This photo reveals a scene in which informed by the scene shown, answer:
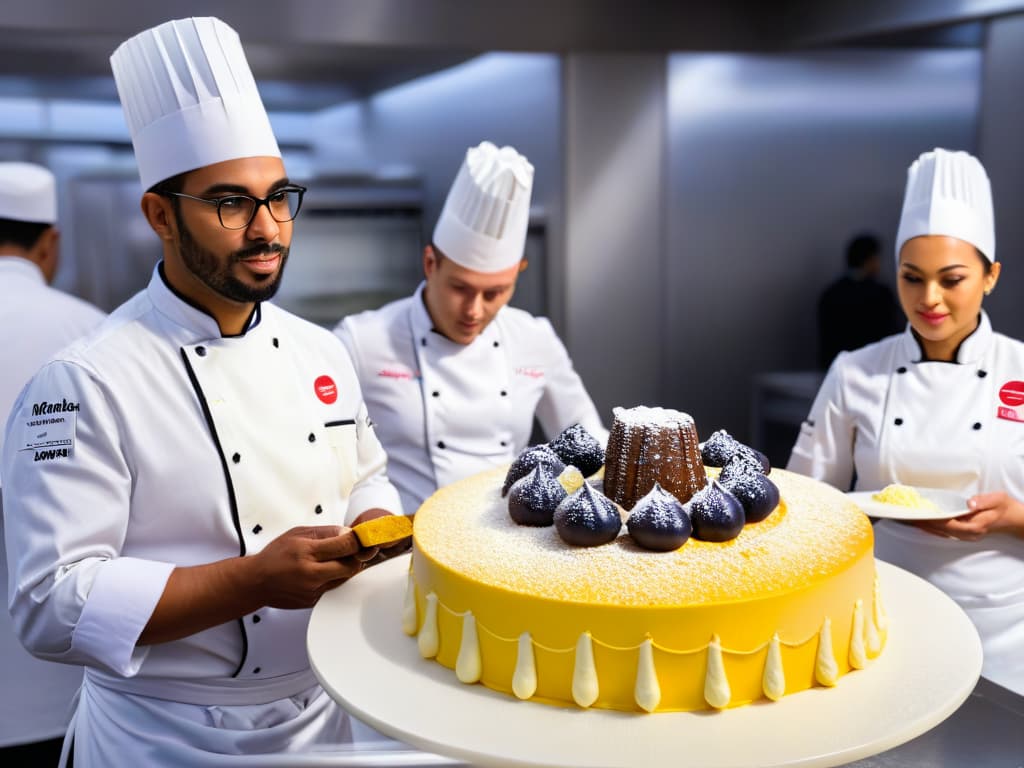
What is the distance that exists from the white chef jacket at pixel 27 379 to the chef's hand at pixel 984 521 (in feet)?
6.46

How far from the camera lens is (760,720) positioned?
1194 millimetres

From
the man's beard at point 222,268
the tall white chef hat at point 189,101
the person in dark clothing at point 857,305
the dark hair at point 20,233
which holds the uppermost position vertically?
the tall white chef hat at point 189,101

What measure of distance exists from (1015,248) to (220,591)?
155 inches

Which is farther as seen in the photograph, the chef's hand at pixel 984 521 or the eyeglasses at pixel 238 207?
the chef's hand at pixel 984 521

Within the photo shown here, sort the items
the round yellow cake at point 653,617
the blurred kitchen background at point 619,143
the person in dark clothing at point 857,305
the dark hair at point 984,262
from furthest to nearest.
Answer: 1. the person in dark clothing at point 857,305
2. the blurred kitchen background at point 619,143
3. the dark hair at point 984,262
4. the round yellow cake at point 653,617

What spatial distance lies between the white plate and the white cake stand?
0.27m

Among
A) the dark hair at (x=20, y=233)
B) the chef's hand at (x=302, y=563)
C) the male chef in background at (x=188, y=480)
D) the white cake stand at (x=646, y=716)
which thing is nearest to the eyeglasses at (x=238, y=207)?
the male chef in background at (x=188, y=480)

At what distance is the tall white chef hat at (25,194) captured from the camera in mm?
2801

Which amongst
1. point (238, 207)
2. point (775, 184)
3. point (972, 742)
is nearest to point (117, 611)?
point (238, 207)

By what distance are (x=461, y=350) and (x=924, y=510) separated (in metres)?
1.24

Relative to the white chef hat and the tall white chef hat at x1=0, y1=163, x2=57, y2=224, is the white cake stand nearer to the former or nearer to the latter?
the white chef hat

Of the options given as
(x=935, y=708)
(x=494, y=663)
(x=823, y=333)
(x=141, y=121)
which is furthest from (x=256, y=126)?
(x=823, y=333)

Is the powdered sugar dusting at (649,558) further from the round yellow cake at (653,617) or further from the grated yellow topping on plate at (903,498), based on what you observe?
the grated yellow topping on plate at (903,498)

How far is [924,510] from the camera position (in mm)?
1762
